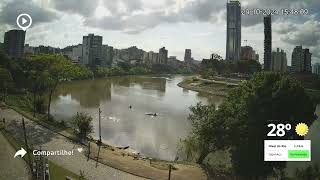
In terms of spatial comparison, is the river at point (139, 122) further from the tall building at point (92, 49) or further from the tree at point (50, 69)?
the tall building at point (92, 49)

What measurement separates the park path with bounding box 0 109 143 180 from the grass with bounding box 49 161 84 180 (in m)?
0.23

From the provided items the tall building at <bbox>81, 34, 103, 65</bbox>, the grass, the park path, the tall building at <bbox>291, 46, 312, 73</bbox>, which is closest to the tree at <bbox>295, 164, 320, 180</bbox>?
the park path

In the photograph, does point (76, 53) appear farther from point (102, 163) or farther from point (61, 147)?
point (102, 163)

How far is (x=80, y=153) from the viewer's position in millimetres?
12562

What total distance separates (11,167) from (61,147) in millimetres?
3092

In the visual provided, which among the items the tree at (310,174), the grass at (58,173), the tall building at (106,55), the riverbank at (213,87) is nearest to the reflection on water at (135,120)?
the grass at (58,173)

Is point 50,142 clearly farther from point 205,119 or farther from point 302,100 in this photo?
point 302,100

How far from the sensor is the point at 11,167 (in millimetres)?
9633

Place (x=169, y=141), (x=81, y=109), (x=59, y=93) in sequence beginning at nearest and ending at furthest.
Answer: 1. (x=169, y=141)
2. (x=81, y=109)
3. (x=59, y=93)

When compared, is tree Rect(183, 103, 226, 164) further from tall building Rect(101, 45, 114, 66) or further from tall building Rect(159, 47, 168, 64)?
tall building Rect(159, 47, 168, 64)

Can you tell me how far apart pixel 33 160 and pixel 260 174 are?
5.99 metres

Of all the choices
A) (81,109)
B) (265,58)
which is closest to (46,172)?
(265,58)

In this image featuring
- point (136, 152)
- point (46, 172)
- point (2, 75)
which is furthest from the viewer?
point (2, 75)

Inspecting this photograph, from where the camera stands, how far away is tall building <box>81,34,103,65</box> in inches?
3189
